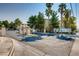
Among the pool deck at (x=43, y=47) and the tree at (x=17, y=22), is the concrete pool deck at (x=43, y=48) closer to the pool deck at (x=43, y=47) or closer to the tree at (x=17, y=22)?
the pool deck at (x=43, y=47)

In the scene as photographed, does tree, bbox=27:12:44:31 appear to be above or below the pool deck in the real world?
above

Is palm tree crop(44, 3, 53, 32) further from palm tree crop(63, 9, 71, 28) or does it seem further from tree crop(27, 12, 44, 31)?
palm tree crop(63, 9, 71, 28)

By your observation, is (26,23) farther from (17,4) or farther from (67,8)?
(67,8)

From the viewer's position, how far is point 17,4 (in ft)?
8.30

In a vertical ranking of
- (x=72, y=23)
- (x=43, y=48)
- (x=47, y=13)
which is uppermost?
(x=47, y=13)

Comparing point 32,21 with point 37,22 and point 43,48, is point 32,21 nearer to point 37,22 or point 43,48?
point 37,22

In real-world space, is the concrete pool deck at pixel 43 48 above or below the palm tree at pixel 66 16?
below

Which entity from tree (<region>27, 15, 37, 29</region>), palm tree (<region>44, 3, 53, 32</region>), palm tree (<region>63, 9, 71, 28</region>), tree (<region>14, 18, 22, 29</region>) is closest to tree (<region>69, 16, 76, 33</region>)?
palm tree (<region>63, 9, 71, 28</region>)

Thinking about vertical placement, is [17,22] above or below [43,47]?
above

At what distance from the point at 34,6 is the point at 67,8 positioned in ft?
1.04

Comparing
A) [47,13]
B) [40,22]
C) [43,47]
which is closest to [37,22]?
[40,22]

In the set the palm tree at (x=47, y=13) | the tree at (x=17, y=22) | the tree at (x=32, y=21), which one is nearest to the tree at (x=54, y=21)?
the palm tree at (x=47, y=13)

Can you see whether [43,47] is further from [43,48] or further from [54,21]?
[54,21]

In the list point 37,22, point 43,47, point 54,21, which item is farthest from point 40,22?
point 43,47
